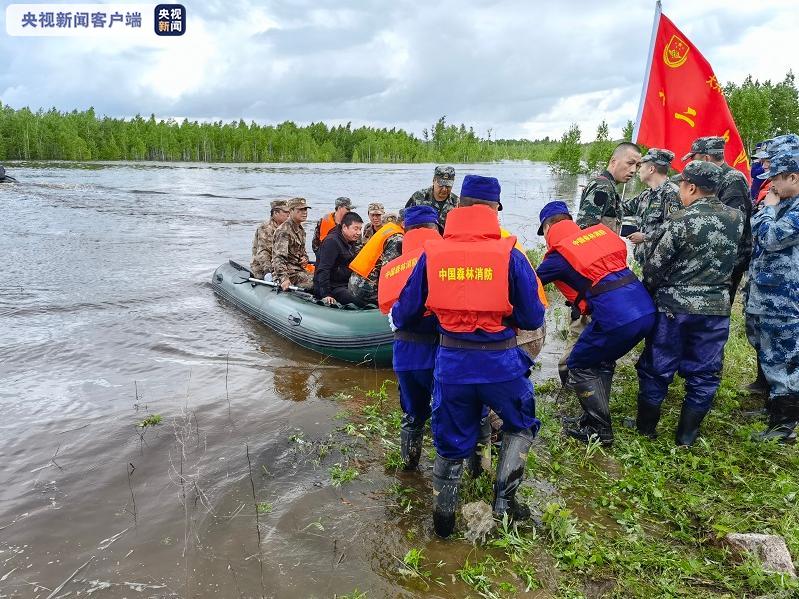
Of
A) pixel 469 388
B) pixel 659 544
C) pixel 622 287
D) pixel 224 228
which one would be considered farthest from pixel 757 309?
pixel 224 228

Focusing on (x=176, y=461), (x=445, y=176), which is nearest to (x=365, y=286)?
(x=445, y=176)

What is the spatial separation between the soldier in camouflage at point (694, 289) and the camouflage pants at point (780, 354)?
1.81 ft

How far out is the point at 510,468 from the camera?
125 inches

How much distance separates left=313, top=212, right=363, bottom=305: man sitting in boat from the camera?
6422 millimetres

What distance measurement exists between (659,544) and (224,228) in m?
16.2

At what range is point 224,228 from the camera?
685 inches

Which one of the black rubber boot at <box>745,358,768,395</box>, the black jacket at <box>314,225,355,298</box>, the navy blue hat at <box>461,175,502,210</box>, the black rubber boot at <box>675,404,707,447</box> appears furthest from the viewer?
the black jacket at <box>314,225,355,298</box>

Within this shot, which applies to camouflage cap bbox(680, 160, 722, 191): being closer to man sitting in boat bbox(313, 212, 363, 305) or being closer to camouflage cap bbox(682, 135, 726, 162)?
camouflage cap bbox(682, 135, 726, 162)

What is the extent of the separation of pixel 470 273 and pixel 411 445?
1.60 meters

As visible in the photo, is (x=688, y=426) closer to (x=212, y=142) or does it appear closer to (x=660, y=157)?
(x=660, y=157)

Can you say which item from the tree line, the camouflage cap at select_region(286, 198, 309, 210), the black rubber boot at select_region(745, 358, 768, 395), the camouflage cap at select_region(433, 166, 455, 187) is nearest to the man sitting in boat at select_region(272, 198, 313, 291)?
the camouflage cap at select_region(286, 198, 309, 210)

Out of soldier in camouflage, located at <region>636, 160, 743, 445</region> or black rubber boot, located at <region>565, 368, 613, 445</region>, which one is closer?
soldier in camouflage, located at <region>636, 160, 743, 445</region>

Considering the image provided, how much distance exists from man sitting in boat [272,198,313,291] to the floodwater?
31.4 inches

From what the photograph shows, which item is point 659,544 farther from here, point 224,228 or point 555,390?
point 224,228
